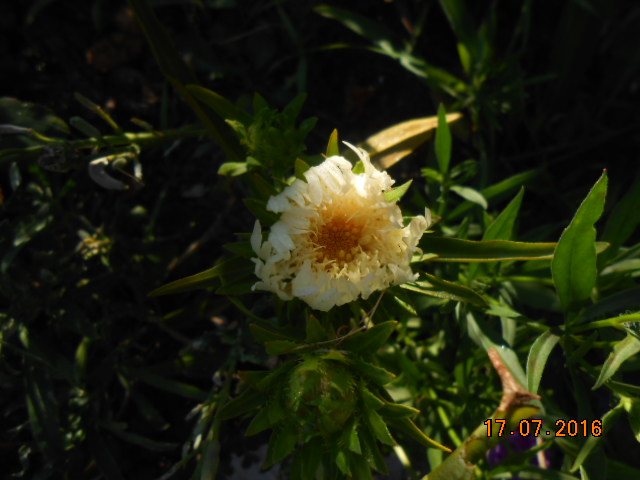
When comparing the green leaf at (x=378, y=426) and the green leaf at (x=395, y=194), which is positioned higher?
the green leaf at (x=395, y=194)

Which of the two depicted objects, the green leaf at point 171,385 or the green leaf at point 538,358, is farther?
the green leaf at point 171,385

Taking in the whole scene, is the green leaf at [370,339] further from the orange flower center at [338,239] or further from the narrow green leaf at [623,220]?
the narrow green leaf at [623,220]

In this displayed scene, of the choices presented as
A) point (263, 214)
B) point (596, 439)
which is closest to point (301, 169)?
point (263, 214)

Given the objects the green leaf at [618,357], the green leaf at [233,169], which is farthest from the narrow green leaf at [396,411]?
the green leaf at [233,169]

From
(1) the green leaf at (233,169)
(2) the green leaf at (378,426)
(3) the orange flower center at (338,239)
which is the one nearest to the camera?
(2) the green leaf at (378,426)

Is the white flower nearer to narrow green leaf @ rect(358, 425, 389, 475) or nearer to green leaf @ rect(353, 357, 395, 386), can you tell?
green leaf @ rect(353, 357, 395, 386)

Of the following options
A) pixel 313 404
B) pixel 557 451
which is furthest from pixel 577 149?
pixel 313 404

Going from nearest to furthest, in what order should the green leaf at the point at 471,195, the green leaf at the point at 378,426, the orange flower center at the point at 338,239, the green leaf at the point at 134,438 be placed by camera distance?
the green leaf at the point at 378,426, the orange flower center at the point at 338,239, the green leaf at the point at 471,195, the green leaf at the point at 134,438

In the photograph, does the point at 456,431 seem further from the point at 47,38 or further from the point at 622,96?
the point at 47,38
